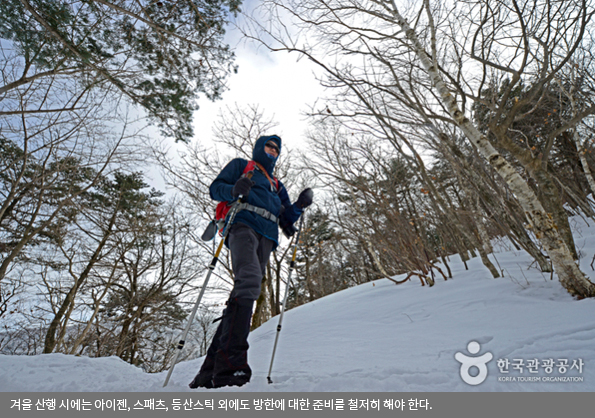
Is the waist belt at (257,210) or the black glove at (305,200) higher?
the black glove at (305,200)

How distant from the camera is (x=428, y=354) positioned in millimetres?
1759

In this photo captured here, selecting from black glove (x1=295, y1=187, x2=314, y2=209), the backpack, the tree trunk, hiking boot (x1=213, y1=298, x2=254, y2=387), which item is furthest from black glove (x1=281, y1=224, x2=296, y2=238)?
the tree trunk

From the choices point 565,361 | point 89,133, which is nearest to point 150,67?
point 89,133

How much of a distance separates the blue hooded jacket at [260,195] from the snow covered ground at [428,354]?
107 centimetres

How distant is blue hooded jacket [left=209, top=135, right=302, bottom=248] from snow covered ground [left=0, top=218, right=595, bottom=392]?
1071 mm

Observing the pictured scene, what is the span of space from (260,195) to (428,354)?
1712mm

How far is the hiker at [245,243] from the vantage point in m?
1.54

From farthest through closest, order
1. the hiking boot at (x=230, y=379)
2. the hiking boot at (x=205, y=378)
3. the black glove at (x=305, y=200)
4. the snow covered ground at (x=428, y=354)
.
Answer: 1. the black glove at (x=305, y=200)
2. the hiking boot at (x=205, y=378)
3. the hiking boot at (x=230, y=379)
4. the snow covered ground at (x=428, y=354)

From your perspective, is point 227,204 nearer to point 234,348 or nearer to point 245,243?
point 245,243

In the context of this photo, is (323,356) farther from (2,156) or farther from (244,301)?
(2,156)

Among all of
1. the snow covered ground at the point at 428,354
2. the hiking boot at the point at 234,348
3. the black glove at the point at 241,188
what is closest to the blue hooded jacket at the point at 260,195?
the black glove at the point at 241,188

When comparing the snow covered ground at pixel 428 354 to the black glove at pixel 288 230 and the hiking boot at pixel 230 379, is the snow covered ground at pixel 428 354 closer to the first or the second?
the hiking boot at pixel 230 379

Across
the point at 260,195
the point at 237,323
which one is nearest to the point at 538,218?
the point at 260,195
